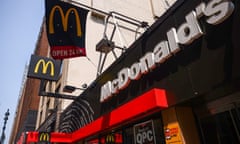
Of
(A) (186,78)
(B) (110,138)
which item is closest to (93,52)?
(B) (110,138)

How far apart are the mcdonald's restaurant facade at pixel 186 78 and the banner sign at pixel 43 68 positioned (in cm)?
536

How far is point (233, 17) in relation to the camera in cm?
320

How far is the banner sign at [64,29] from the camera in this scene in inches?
255

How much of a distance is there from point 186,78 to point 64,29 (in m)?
4.48

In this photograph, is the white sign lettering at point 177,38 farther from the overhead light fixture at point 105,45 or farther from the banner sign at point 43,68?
the banner sign at point 43,68

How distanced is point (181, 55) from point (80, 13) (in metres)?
4.29

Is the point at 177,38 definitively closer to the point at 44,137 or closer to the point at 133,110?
the point at 133,110

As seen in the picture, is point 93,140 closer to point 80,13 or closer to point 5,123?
point 80,13

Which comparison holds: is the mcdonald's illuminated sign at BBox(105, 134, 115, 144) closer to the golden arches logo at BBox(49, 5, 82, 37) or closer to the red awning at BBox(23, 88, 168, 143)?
the red awning at BBox(23, 88, 168, 143)

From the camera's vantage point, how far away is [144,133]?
516 centimetres

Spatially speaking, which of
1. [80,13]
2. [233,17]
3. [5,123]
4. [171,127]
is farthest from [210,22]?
[5,123]

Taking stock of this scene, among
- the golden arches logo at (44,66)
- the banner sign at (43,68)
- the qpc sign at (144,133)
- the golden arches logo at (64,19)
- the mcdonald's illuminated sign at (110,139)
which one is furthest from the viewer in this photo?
the golden arches logo at (44,66)

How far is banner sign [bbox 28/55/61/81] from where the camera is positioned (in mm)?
9617

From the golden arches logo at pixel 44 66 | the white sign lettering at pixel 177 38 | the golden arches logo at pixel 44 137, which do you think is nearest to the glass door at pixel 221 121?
the white sign lettering at pixel 177 38
